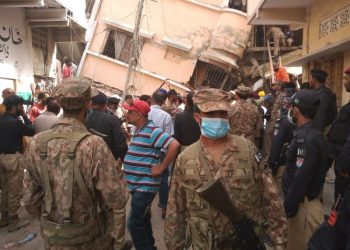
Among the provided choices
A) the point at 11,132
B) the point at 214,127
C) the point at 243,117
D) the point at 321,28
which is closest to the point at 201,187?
the point at 214,127

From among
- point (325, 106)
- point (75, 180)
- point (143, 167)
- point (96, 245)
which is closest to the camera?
point (75, 180)

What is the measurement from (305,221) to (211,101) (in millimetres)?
1347

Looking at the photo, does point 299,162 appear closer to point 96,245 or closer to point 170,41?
point 96,245

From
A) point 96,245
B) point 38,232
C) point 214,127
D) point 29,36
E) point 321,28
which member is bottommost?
point 38,232

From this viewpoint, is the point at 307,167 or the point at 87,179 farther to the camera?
the point at 307,167

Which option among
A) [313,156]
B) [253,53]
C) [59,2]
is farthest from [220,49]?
[313,156]

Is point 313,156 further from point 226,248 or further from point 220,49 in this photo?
point 220,49

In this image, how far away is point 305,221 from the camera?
3.05 metres

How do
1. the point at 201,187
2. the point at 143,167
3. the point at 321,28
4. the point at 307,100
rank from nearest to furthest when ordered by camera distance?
the point at 201,187 → the point at 307,100 → the point at 143,167 → the point at 321,28

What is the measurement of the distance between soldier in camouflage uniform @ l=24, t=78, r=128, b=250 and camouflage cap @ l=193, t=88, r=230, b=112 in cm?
71

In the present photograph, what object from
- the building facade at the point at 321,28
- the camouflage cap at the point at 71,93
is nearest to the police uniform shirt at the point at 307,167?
the camouflage cap at the point at 71,93

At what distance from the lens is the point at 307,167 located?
2.96 metres

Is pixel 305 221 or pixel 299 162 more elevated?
pixel 299 162

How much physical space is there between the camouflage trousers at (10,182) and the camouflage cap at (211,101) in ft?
12.5
